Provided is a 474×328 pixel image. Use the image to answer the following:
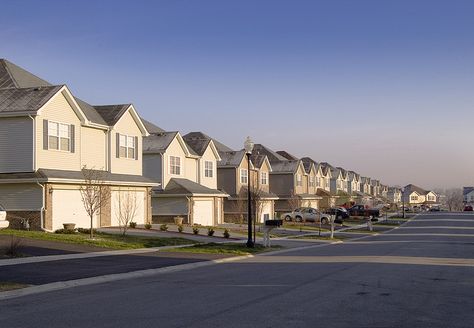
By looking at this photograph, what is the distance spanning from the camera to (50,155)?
30.8m

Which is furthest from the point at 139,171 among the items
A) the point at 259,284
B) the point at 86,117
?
the point at 259,284

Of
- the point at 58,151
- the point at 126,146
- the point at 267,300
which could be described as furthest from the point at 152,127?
the point at 267,300

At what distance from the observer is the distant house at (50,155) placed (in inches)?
1169

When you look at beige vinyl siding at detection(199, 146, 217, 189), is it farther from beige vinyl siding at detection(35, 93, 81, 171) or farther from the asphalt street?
the asphalt street

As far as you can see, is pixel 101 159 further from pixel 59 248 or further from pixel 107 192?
pixel 59 248

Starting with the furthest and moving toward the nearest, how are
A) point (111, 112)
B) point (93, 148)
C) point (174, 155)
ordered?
point (174, 155)
point (111, 112)
point (93, 148)

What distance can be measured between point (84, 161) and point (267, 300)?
24195mm

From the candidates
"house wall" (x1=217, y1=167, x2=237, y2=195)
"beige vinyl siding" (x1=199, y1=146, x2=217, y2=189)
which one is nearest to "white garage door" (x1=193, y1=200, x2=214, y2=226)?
"beige vinyl siding" (x1=199, y1=146, x2=217, y2=189)

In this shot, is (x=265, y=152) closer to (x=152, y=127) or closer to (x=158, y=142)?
(x=152, y=127)

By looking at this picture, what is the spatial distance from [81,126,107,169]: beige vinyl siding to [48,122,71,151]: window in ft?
5.04

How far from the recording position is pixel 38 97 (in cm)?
3078

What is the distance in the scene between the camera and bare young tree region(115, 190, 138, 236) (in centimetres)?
3625

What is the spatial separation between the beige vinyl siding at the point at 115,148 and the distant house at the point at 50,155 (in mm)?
125

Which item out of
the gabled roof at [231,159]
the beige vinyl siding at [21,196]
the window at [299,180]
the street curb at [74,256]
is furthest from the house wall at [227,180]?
the street curb at [74,256]
